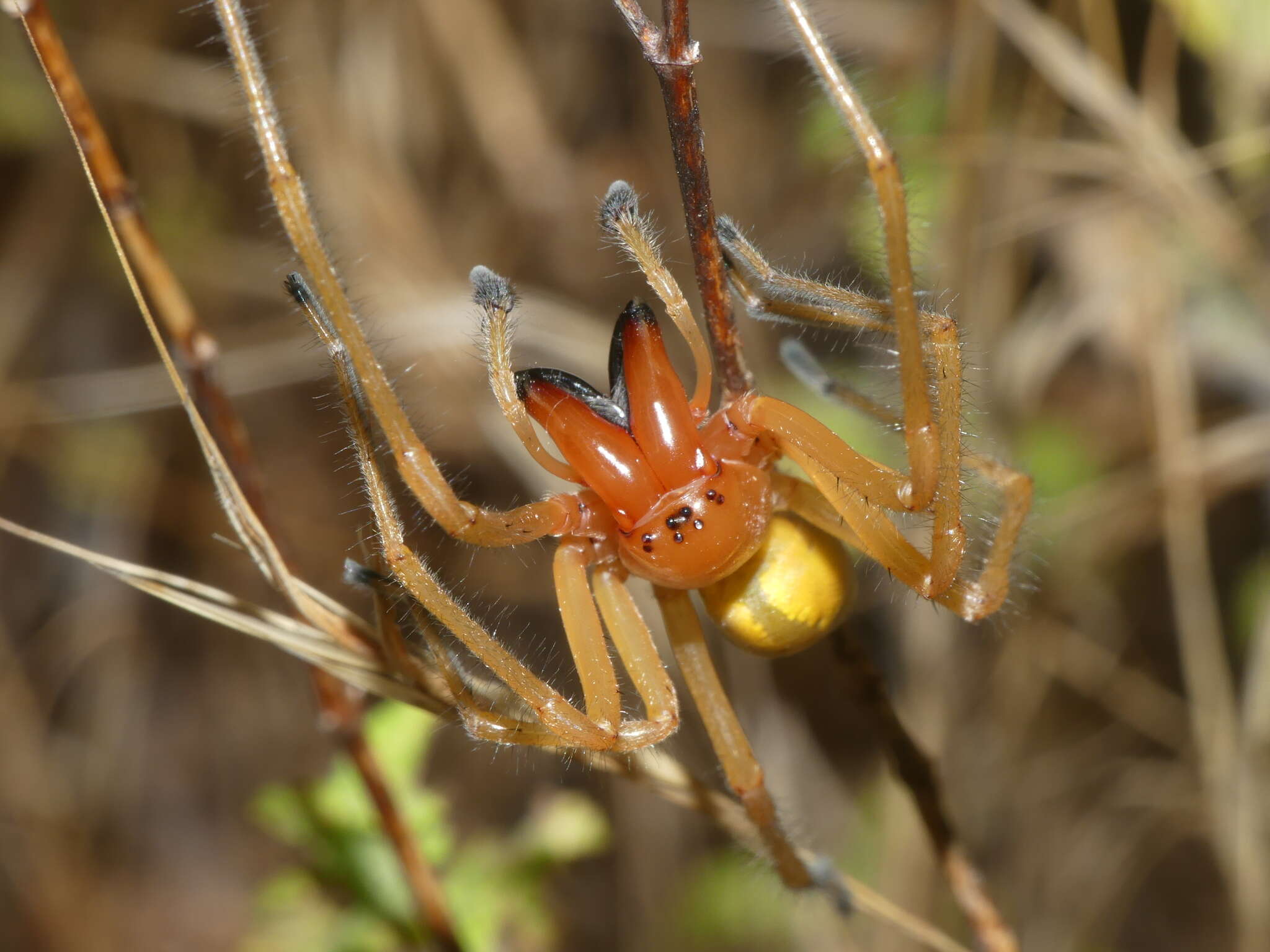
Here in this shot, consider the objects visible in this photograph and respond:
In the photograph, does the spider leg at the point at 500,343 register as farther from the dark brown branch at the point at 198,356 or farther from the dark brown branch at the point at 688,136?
the dark brown branch at the point at 198,356

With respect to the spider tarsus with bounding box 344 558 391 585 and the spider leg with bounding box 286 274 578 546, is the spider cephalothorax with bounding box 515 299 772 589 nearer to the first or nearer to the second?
the spider leg with bounding box 286 274 578 546

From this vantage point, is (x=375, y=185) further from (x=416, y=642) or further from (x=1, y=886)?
(x=1, y=886)

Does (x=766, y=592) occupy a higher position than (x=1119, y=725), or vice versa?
(x=766, y=592)

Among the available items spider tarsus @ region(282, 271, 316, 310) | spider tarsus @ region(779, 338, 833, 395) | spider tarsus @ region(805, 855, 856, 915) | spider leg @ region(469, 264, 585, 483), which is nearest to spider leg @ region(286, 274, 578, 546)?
spider tarsus @ region(282, 271, 316, 310)

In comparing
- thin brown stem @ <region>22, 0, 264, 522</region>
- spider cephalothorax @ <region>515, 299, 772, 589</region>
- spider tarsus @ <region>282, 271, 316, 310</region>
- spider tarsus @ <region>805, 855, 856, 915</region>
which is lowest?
spider tarsus @ <region>805, 855, 856, 915</region>

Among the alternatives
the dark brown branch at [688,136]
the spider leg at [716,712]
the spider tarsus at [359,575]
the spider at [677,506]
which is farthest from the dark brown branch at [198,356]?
the dark brown branch at [688,136]

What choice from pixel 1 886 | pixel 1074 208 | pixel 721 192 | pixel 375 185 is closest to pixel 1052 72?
pixel 1074 208
